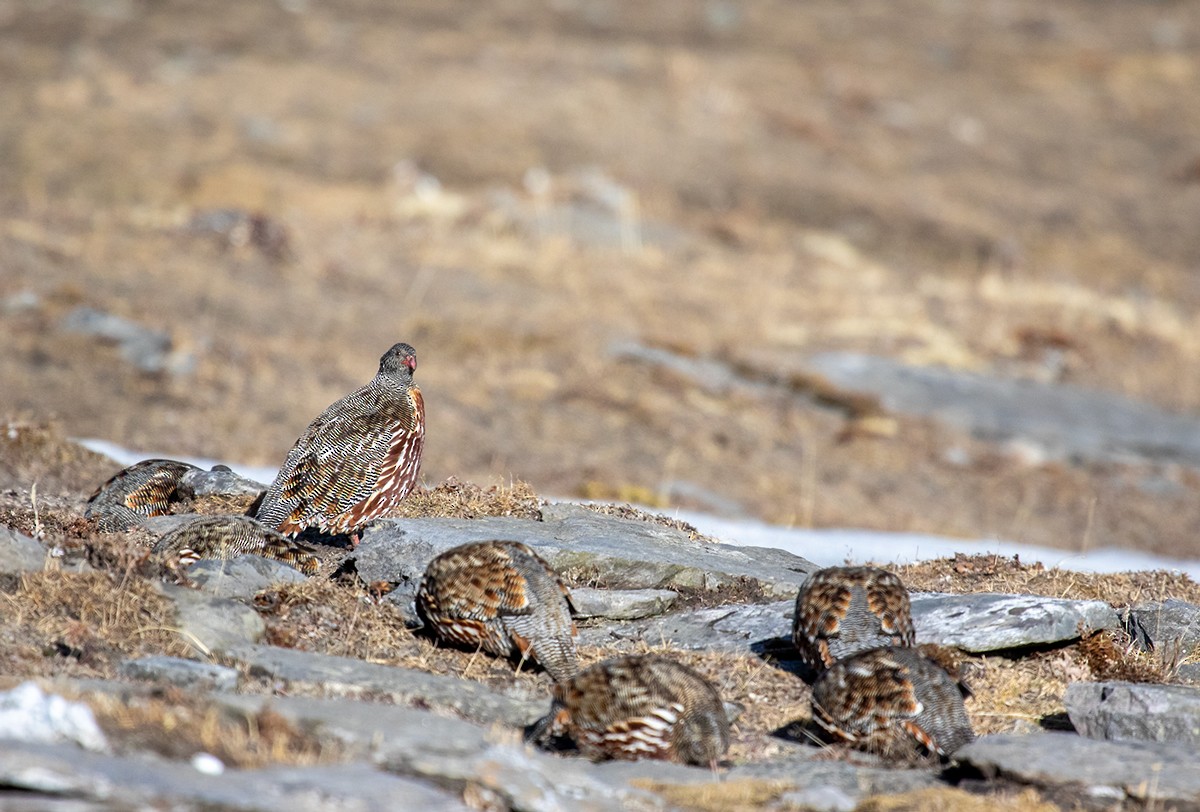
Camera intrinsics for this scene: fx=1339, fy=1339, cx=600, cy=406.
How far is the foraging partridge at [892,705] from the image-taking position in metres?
7.43

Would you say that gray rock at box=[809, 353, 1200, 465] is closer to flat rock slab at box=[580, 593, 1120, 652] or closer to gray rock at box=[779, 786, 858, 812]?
flat rock slab at box=[580, 593, 1120, 652]

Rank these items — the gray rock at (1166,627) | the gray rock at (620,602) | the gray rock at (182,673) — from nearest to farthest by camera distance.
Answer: the gray rock at (182,673) < the gray rock at (620,602) < the gray rock at (1166,627)

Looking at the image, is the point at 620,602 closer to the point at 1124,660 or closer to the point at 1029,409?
the point at 1124,660

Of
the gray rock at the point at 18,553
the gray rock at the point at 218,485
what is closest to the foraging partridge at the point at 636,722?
the gray rock at the point at 18,553

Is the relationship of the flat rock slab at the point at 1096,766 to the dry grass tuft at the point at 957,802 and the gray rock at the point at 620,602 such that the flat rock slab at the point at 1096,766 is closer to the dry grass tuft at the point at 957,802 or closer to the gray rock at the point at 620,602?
the dry grass tuft at the point at 957,802

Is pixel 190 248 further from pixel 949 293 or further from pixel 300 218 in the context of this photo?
pixel 949 293

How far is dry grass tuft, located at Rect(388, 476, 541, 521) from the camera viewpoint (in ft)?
35.7

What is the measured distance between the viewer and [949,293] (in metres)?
32.1

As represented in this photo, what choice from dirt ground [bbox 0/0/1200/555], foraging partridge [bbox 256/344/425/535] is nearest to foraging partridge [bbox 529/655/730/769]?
foraging partridge [bbox 256/344/425/535]

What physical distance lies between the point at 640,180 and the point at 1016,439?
16093mm

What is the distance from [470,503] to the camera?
11000 millimetres

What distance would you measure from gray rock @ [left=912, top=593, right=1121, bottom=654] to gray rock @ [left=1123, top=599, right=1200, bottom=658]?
23 cm

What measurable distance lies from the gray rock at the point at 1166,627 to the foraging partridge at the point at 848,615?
201 centimetres

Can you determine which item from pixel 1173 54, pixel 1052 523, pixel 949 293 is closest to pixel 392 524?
pixel 1052 523
